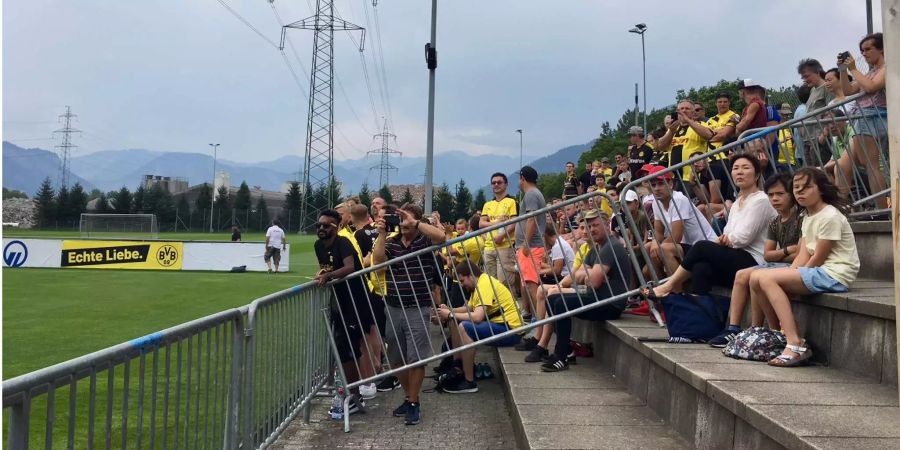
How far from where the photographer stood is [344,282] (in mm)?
6844

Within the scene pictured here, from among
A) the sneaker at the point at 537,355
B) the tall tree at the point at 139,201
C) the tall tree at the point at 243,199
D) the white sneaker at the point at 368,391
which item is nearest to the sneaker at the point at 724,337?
the sneaker at the point at 537,355

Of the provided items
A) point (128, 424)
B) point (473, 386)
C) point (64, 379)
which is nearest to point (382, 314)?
point (473, 386)

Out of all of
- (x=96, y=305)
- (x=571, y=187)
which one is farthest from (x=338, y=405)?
(x=571, y=187)

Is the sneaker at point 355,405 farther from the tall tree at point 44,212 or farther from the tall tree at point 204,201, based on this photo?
the tall tree at point 44,212

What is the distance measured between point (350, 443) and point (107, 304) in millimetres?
10883

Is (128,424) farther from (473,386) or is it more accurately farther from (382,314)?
(473,386)

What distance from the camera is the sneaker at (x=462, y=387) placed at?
7516mm

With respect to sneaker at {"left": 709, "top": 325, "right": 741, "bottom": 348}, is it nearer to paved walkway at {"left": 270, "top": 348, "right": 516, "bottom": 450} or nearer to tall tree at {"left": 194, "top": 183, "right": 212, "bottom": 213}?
paved walkway at {"left": 270, "top": 348, "right": 516, "bottom": 450}

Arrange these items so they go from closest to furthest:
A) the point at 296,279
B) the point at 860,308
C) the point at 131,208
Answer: the point at 860,308
the point at 296,279
the point at 131,208

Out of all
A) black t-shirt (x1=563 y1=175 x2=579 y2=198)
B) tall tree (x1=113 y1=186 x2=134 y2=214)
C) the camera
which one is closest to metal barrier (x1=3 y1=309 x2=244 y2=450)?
the camera

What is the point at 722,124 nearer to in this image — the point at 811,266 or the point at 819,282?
the point at 811,266

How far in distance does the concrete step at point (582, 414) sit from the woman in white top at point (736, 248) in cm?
98

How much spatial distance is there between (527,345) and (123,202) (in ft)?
271

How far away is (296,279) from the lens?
22750mm
